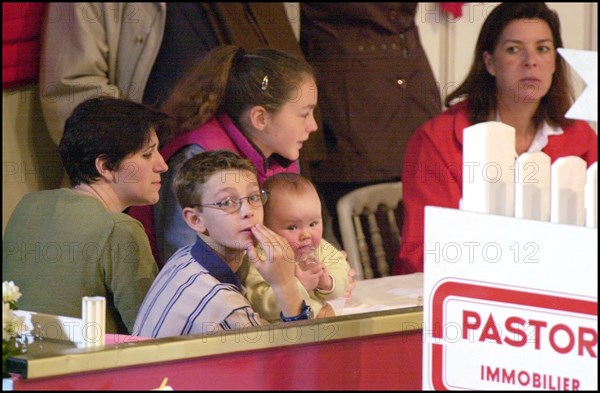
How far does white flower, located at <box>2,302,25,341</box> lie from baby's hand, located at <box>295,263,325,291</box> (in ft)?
1.37

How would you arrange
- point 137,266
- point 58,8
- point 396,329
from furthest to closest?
point 58,8 < point 137,266 < point 396,329

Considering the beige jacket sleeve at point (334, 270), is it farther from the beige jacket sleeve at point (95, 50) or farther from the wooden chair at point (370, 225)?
the wooden chair at point (370, 225)

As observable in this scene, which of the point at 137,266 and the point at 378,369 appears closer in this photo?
the point at 378,369

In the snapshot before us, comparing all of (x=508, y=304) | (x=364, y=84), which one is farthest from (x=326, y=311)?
(x=364, y=84)

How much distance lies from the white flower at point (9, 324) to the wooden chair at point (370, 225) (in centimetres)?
106

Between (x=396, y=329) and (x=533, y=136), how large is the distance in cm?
100

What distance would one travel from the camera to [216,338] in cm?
132

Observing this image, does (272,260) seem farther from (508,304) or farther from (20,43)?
(20,43)

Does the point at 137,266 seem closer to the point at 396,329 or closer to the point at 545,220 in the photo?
the point at 396,329

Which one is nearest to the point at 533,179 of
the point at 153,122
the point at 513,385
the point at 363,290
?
the point at 513,385

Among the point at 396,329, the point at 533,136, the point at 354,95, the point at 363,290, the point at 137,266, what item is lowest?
the point at 396,329

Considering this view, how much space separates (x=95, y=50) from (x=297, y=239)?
0.63 meters

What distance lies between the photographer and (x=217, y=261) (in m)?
1.58

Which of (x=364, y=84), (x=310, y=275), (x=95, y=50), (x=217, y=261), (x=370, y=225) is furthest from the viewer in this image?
(x=364, y=84)
